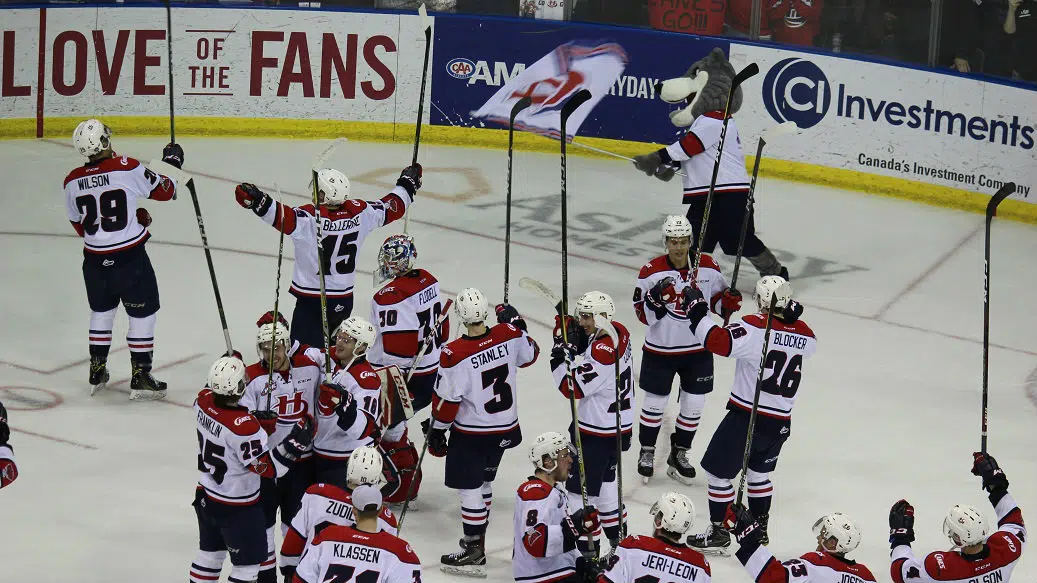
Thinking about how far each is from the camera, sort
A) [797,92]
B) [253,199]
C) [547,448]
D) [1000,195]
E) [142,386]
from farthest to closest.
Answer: [797,92] → [142,386] → [253,199] → [1000,195] → [547,448]

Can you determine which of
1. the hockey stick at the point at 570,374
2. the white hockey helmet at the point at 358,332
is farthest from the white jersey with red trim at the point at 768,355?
the white hockey helmet at the point at 358,332

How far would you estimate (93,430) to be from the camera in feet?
26.4

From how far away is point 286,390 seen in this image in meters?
6.21

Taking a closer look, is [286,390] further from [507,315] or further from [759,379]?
[759,379]

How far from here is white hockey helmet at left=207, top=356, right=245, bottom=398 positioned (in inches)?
226

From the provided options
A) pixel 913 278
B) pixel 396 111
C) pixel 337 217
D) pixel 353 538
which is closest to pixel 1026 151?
pixel 913 278

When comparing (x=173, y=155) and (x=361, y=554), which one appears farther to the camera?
(x=173, y=155)

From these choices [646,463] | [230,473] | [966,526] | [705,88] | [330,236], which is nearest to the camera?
[966,526]

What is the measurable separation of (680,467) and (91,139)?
3.48 meters

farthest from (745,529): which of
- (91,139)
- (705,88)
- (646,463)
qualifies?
(705,88)

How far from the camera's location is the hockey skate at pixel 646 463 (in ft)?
25.2

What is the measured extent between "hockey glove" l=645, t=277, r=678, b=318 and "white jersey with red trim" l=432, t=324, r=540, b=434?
2.71ft

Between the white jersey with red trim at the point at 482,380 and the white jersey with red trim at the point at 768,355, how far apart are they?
2.78ft

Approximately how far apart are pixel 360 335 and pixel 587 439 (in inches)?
42.4
